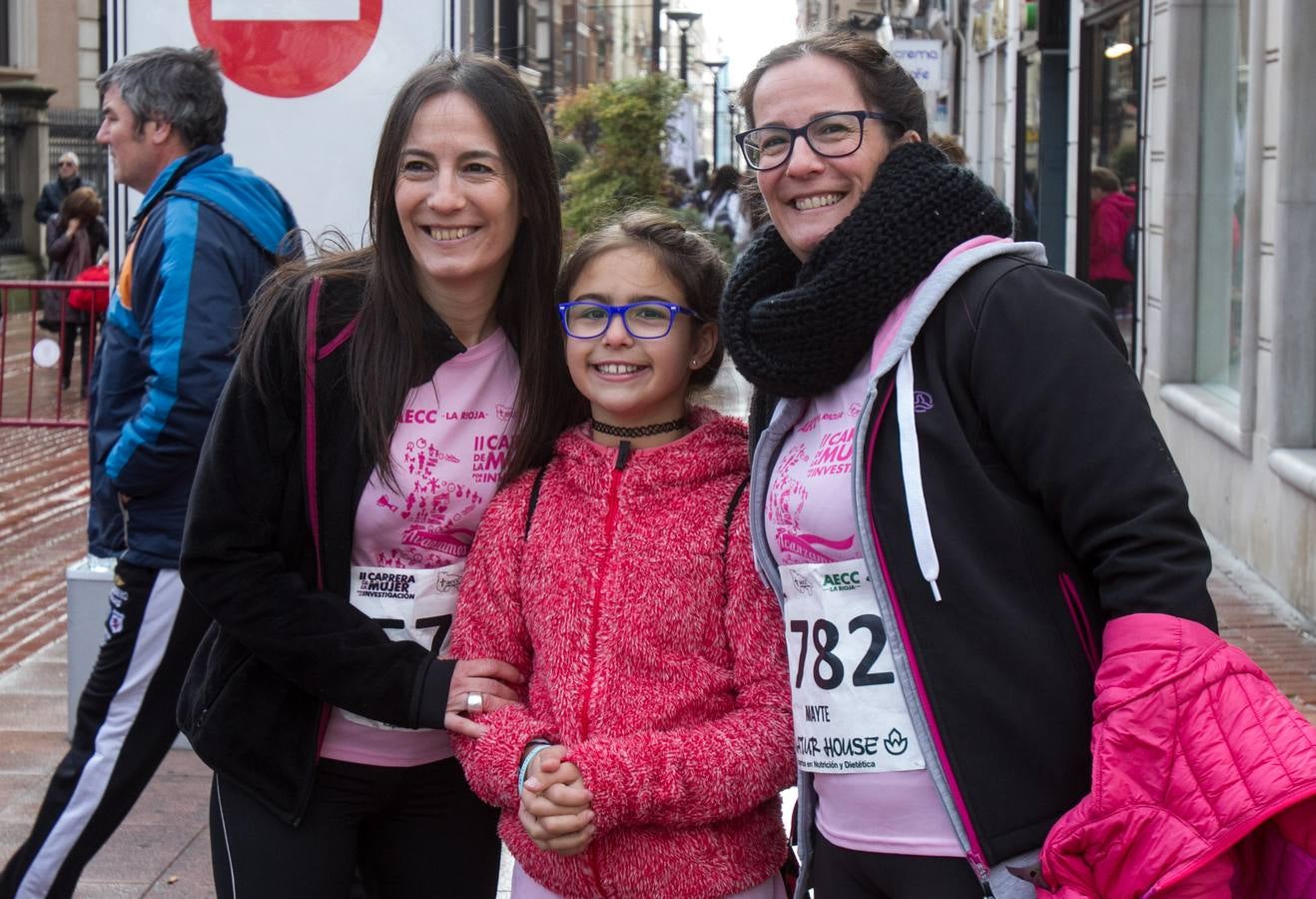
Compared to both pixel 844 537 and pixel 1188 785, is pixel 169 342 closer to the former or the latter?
pixel 844 537

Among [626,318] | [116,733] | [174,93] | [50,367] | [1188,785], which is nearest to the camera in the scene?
[1188,785]

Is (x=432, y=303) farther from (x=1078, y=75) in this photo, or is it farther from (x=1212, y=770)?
(x=1078, y=75)

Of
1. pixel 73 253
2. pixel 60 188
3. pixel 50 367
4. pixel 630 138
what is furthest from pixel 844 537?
pixel 60 188

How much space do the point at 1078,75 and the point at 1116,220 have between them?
1978 millimetres

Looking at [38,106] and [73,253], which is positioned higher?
[38,106]

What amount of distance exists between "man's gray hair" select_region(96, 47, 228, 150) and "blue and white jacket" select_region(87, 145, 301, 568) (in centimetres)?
6

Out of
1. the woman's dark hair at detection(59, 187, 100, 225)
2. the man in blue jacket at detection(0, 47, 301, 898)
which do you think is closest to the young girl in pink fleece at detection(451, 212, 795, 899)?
the man in blue jacket at detection(0, 47, 301, 898)

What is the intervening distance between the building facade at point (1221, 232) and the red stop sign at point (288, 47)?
4.34m

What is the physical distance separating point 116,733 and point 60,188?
17.9 meters

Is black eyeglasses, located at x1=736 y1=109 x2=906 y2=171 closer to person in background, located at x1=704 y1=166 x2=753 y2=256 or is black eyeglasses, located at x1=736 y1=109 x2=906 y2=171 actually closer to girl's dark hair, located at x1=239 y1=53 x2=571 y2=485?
girl's dark hair, located at x1=239 y1=53 x2=571 y2=485

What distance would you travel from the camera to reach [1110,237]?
12.5m

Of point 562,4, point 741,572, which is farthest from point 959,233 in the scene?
point 562,4

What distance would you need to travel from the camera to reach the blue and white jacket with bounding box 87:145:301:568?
3.90 m

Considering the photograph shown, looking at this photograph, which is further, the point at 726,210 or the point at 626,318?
the point at 726,210
